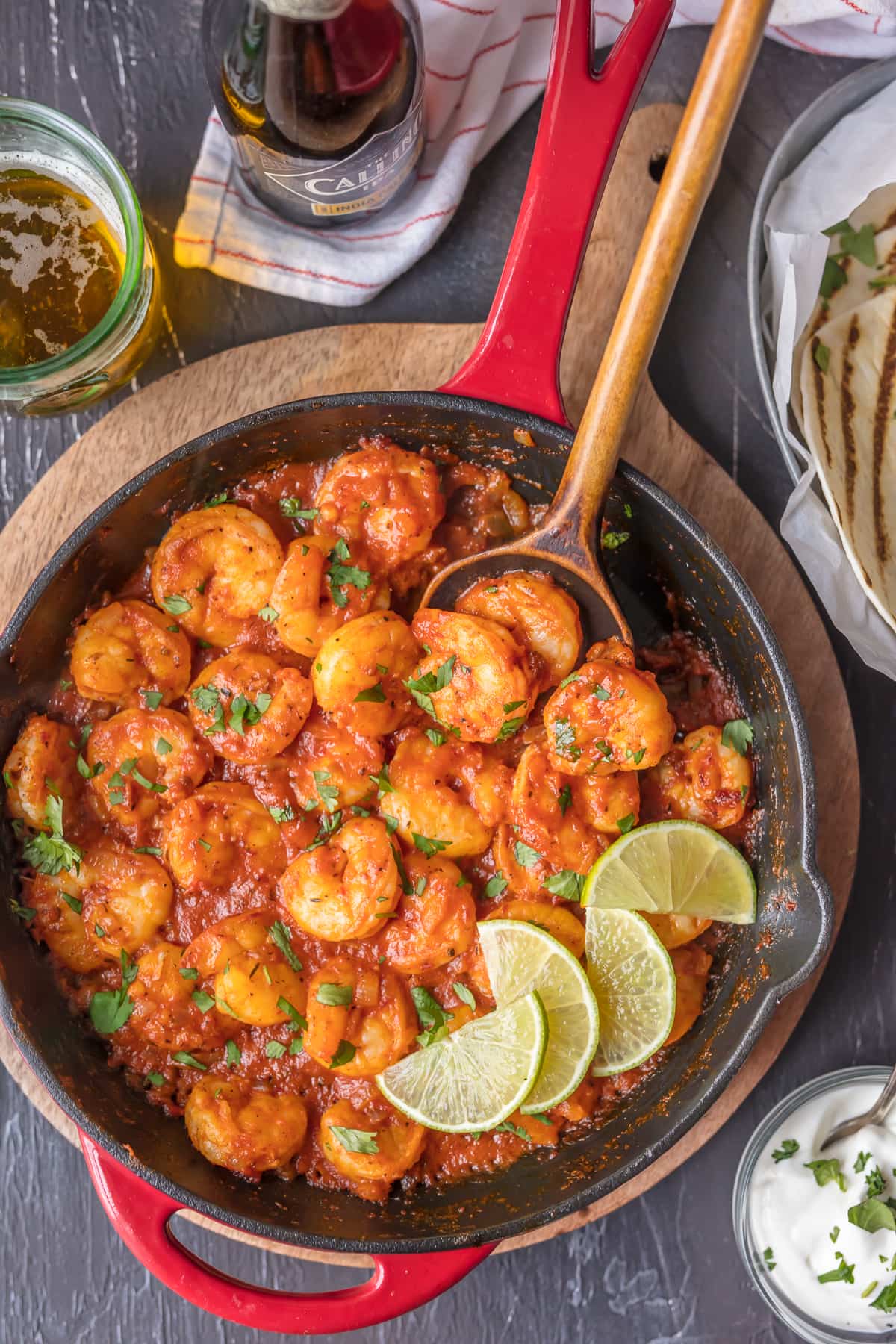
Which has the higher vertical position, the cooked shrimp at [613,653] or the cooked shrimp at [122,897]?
the cooked shrimp at [613,653]

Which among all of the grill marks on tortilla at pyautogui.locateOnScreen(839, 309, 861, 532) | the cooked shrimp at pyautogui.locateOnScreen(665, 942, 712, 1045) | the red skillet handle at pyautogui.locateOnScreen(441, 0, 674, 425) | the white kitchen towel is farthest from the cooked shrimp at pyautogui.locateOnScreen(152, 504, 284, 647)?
the grill marks on tortilla at pyautogui.locateOnScreen(839, 309, 861, 532)

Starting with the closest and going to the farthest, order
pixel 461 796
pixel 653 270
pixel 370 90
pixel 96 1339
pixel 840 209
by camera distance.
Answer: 1. pixel 653 270
2. pixel 370 90
3. pixel 461 796
4. pixel 840 209
5. pixel 96 1339

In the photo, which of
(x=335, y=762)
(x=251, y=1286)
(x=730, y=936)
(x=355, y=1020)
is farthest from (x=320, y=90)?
(x=251, y=1286)

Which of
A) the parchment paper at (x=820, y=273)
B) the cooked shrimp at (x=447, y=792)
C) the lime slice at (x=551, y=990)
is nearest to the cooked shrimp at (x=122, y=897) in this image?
the cooked shrimp at (x=447, y=792)

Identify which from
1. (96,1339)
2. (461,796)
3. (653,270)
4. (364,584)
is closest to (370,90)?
(653,270)

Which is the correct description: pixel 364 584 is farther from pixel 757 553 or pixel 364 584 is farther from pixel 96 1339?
pixel 96 1339

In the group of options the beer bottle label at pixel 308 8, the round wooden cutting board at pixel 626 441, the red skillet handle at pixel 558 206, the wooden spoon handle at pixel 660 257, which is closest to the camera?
the wooden spoon handle at pixel 660 257

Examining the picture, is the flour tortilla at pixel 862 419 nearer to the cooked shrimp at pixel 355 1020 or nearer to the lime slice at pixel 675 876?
the lime slice at pixel 675 876
